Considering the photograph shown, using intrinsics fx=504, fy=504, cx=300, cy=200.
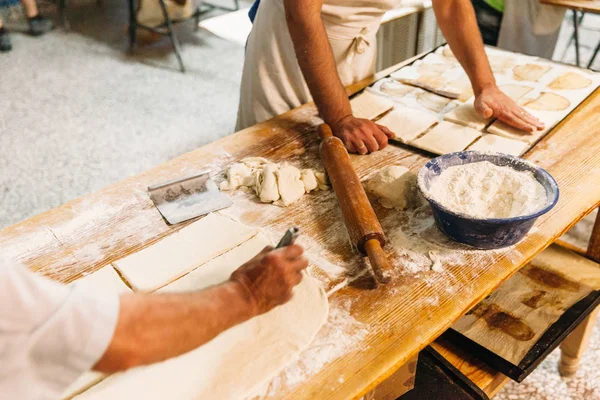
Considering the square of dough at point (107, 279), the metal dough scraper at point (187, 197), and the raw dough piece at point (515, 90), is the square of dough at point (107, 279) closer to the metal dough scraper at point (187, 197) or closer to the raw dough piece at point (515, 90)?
the metal dough scraper at point (187, 197)

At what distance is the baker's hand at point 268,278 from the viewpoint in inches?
39.4

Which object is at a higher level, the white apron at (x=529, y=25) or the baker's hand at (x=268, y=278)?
the baker's hand at (x=268, y=278)

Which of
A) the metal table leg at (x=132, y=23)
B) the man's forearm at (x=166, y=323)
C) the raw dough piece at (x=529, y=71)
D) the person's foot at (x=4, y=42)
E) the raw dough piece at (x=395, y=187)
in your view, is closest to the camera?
the man's forearm at (x=166, y=323)

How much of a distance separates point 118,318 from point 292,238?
0.39 metres

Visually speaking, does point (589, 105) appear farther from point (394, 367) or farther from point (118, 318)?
point (118, 318)

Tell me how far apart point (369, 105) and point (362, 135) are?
1.04 ft

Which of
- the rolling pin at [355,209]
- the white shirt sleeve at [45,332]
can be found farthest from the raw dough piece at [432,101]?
the white shirt sleeve at [45,332]

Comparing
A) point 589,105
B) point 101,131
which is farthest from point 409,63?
point 101,131

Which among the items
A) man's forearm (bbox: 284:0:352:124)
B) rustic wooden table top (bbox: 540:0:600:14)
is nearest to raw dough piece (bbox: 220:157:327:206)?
man's forearm (bbox: 284:0:352:124)

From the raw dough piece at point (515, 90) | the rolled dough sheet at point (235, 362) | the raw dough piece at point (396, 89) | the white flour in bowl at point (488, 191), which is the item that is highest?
the white flour in bowl at point (488, 191)

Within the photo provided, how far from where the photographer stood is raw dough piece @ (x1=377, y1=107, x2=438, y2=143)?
1.75 metres

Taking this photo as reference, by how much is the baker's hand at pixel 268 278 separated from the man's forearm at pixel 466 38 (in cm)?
124

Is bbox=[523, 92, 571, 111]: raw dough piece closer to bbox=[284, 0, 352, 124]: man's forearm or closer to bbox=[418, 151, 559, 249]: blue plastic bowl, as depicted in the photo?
bbox=[418, 151, 559, 249]: blue plastic bowl

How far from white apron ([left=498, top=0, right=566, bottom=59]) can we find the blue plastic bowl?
233 centimetres
